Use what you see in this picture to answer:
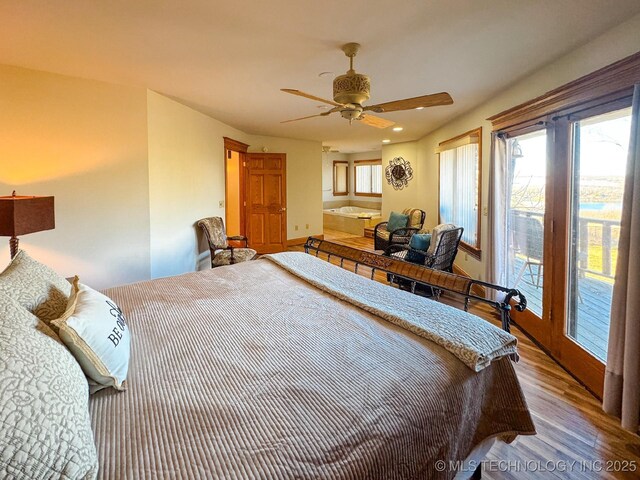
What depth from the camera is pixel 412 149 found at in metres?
7.99

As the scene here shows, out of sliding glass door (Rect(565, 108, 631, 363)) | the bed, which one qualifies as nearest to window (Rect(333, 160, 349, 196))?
sliding glass door (Rect(565, 108, 631, 363))

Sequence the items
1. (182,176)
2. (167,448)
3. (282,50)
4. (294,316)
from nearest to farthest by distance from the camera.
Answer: (167,448) < (294,316) < (282,50) < (182,176)

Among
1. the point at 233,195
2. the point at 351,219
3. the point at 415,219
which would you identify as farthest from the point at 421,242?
the point at 351,219

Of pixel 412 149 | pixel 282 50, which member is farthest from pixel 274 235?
pixel 282 50

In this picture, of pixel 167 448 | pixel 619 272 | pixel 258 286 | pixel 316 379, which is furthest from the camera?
pixel 258 286

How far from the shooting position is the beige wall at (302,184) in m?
7.70

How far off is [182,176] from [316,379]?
156 inches

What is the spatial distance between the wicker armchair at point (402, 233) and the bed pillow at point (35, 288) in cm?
511

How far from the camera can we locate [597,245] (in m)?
2.49

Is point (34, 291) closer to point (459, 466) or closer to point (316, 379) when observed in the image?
point (316, 379)

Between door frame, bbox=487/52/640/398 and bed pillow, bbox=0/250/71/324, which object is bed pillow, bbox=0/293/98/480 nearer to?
bed pillow, bbox=0/250/71/324

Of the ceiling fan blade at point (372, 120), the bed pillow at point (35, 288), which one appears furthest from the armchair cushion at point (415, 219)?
the bed pillow at point (35, 288)

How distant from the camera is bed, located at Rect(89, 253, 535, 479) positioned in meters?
0.90

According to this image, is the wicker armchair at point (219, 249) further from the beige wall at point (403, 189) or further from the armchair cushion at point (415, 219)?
the beige wall at point (403, 189)
